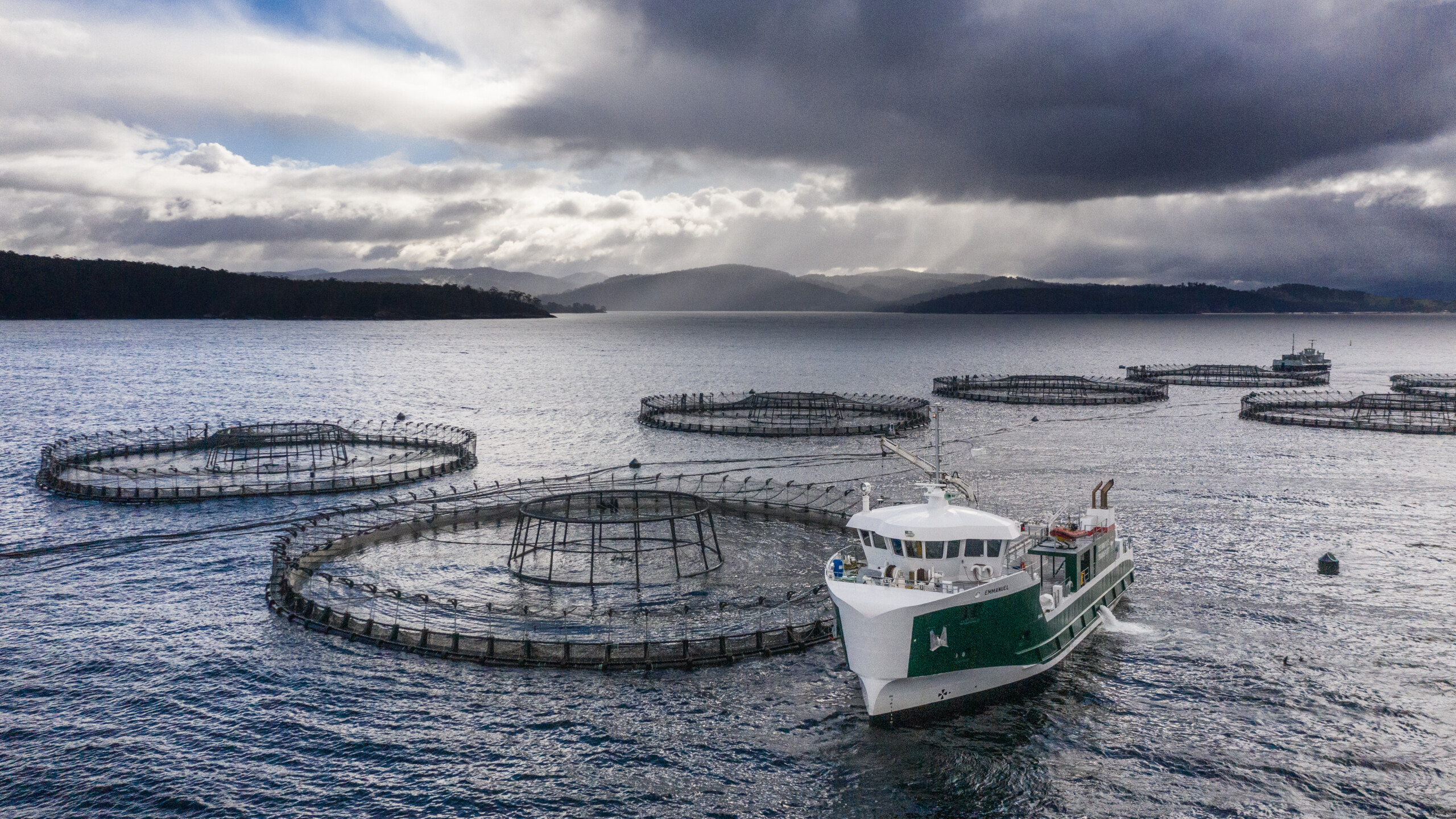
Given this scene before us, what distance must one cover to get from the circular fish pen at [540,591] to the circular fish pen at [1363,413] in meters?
98.3

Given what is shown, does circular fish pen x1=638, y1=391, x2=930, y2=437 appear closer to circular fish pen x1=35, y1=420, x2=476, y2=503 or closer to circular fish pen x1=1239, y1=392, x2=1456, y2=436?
circular fish pen x1=35, y1=420, x2=476, y2=503

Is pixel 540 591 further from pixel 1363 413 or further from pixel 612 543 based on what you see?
pixel 1363 413

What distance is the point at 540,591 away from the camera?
6075cm

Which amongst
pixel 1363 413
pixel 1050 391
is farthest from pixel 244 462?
pixel 1363 413

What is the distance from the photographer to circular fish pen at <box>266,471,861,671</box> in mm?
50500

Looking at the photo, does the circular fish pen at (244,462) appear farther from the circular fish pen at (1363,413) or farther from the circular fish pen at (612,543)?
the circular fish pen at (1363,413)

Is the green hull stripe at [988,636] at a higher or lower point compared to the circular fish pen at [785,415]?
lower

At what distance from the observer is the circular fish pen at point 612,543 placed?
63.0m

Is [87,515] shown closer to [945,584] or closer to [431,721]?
[431,721]

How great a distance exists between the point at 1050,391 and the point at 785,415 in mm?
67027

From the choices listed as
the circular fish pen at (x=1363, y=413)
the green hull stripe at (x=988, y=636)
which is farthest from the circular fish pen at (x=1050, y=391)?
the green hull stripe at (x=988, y=636)

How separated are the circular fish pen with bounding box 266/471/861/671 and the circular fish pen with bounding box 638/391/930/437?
47.5m

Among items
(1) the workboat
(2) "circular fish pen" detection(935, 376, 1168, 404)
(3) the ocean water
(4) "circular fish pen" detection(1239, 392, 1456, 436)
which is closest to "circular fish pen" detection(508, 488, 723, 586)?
(3) the ocean water

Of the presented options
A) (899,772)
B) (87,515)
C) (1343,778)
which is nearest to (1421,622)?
(1343,778)
